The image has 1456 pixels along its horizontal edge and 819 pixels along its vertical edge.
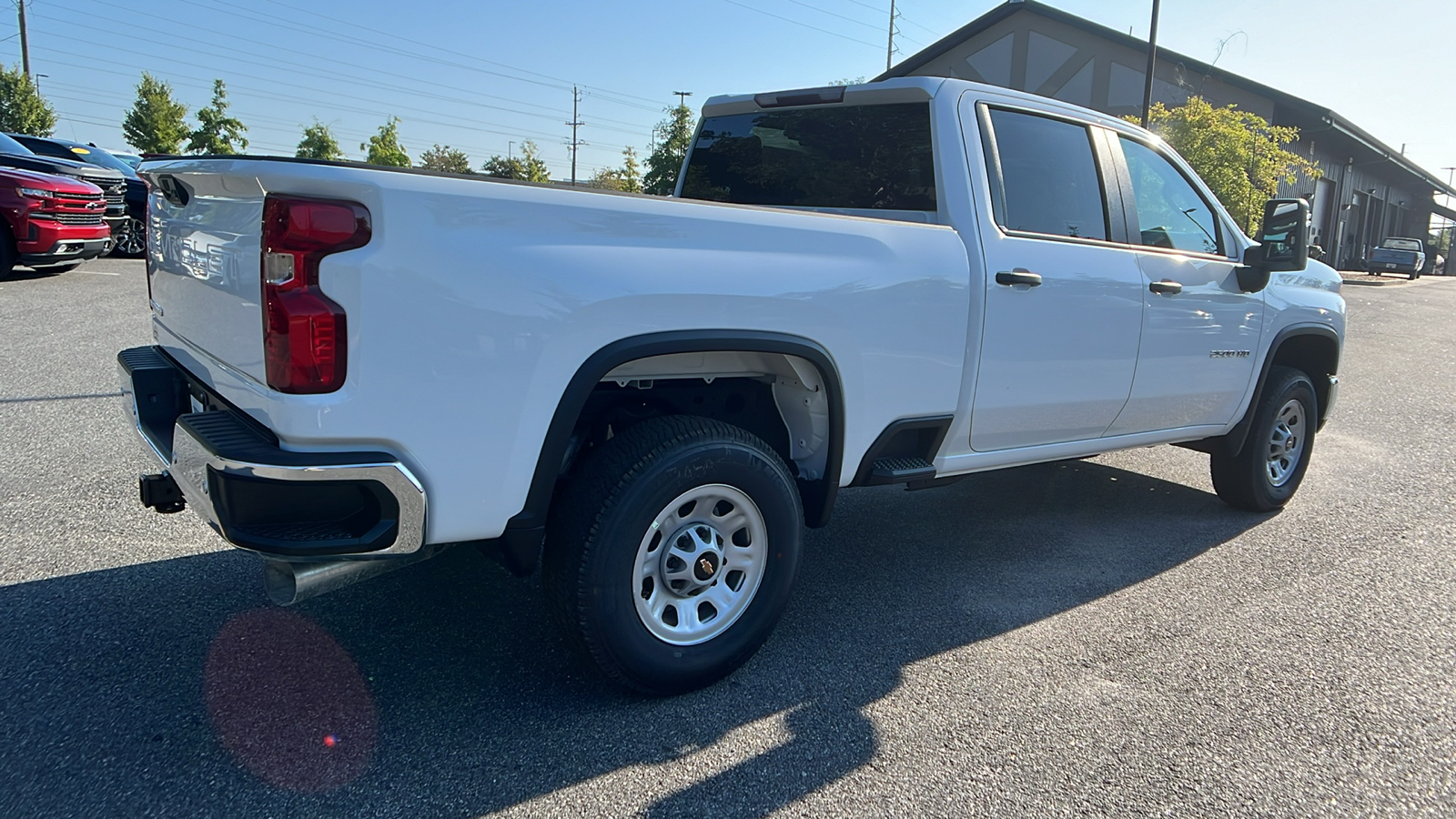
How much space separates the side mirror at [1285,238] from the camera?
4516 millimetres

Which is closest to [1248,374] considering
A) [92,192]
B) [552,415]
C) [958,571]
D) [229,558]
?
[958,571]

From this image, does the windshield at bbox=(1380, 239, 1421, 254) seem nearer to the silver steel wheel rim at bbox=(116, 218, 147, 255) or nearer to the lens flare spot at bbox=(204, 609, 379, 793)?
the silver steel wheel rim at bbox=(116, 218, 147, 255)

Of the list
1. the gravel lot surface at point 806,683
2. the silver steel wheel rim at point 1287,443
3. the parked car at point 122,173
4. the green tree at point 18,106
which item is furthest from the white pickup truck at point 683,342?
the green tree at point 18,106

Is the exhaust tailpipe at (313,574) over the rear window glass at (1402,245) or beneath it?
beneath

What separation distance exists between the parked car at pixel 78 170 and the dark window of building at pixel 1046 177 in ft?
40.6

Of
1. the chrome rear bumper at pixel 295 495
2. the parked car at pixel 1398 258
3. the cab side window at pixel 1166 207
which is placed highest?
the parked car at pixel 1398 258

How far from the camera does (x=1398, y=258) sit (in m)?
42.5

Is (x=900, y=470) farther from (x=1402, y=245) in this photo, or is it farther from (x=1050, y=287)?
(x=1402, y=245)

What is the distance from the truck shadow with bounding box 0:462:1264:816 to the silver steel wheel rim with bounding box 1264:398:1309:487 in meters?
1.52

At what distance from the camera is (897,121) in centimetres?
382

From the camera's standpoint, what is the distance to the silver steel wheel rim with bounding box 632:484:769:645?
2859 millimetres

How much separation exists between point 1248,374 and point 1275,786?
281cm

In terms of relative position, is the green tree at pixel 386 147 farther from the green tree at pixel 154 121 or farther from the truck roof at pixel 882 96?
the truck roof at pixel 882 96

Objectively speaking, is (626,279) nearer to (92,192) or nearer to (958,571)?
(958,571)
